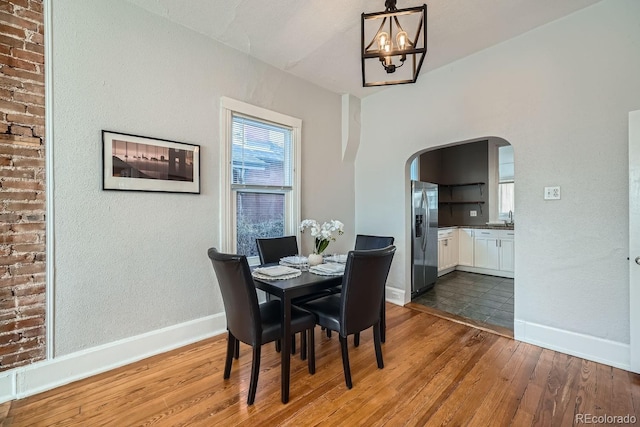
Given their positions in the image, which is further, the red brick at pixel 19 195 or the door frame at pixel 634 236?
the door frame at pixel 634 236

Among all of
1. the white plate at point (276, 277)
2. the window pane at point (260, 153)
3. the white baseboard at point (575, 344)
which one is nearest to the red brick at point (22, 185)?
the window pane at point (260, 153)

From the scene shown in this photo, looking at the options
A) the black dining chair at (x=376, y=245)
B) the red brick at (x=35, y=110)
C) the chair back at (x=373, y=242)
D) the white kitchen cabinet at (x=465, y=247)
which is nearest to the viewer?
the red brick at (x=35, y=110)

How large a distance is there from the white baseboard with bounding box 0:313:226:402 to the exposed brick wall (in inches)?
3.8

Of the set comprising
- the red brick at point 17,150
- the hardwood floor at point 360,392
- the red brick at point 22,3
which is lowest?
the hardwood floor at point 360,392

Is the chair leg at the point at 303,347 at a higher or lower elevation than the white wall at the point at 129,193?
lower

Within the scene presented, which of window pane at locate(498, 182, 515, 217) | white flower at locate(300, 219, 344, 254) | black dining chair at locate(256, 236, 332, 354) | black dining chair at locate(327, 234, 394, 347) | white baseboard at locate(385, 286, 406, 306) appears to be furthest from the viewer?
window pane at locate(498, 182, 515, 217)

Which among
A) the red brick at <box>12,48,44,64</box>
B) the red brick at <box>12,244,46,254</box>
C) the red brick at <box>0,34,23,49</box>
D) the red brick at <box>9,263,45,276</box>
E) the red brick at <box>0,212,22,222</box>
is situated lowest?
the red brick at <box>9,263,45,276</box>

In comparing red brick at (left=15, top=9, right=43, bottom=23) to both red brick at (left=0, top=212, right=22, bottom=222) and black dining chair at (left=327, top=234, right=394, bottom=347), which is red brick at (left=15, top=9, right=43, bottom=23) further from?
black dining chair at (left=327, top=234, right=394, bottom=347)

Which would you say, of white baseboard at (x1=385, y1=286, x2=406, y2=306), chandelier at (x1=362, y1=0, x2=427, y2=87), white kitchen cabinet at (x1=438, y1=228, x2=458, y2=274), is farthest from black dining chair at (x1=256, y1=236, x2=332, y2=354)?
white kitchen cabinet at (x1=438, y1=228, x2=458, y2=274)

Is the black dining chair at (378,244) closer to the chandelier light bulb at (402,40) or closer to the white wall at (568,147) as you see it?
the white wall at (568,147)

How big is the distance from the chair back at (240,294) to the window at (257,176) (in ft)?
3.41

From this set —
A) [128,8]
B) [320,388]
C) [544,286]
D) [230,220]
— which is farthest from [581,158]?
[128,8]

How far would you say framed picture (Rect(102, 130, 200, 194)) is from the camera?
2.22 metres

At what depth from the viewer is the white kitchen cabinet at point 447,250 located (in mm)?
5020
